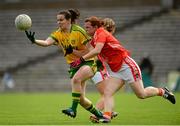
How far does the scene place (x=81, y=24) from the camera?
40.0m

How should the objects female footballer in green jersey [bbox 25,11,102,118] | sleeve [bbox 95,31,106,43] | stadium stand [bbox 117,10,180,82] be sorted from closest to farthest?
sleeve [bbox 95,31,106,43], female footballer in green jersey [bbox 25,11,102,118], stadium stand [bbox 117,10,180,82]

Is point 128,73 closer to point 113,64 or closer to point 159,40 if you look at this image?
point 113,64

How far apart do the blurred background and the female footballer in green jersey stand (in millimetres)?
20629

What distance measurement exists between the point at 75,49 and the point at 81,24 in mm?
25213

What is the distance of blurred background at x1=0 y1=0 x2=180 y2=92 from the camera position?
37656 millimetres

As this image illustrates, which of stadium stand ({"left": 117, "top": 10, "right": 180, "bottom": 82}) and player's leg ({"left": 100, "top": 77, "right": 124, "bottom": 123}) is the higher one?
player's leg ({"left": 100, "top": 77, "right": 124, "bottom": 123})

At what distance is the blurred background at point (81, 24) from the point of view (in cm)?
3766

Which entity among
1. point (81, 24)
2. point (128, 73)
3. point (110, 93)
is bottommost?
point (81, 24)

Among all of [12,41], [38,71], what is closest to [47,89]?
[38,71]

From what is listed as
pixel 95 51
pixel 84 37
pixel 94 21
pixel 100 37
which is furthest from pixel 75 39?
pixel 95 51

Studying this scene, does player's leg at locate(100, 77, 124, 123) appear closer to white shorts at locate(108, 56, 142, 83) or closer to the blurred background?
white shorts at locate(108, 56, 142, 83)

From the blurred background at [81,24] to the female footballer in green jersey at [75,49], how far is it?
20629 millimetres

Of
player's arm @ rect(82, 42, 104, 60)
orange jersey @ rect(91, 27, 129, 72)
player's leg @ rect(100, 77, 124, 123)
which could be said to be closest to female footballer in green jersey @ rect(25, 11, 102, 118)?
player's leg @ rect(100, 77, 124, 123)

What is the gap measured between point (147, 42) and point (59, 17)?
81.1ft
